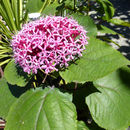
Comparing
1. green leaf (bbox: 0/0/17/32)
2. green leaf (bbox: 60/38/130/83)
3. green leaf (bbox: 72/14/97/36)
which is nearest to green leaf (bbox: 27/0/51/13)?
green leaf (bbox: 0/0/17/32)

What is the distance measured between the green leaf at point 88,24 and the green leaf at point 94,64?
5.8 inches

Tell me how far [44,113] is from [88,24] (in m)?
0.53

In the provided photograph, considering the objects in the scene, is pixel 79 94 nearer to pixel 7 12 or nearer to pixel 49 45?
pixel 49 45

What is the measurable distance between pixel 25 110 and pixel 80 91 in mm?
416

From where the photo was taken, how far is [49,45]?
668 mm

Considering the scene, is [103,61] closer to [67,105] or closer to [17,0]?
[67,105]

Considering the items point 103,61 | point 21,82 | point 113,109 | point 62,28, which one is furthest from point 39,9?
point 113,109

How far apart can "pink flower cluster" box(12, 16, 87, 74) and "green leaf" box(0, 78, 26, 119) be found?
1.14 ft

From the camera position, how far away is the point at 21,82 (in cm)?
76

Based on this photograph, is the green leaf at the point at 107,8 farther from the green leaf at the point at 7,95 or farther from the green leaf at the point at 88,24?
the green leaf at the point at 7,95

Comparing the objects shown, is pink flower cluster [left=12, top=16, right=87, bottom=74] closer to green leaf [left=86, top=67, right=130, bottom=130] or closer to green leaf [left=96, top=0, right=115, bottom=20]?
green leaf [left=86, top=67, right=130, bottom=130]

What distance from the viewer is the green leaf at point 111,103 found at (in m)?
0.80

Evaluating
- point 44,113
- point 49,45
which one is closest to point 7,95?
point 44,113

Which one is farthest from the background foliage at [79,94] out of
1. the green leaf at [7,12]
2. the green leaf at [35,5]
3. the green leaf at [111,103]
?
the green leaf at [7,12]
